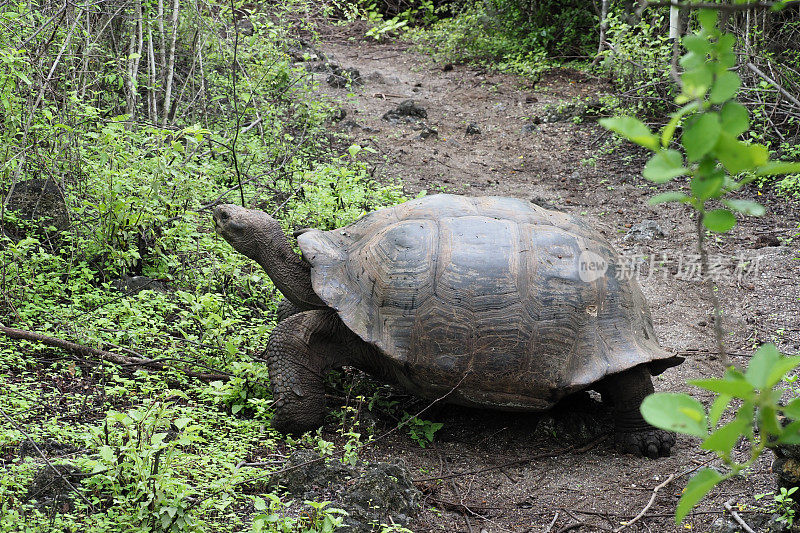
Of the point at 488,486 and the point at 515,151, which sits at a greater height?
the point at 515,151

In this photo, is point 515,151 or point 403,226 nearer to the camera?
point 403,226

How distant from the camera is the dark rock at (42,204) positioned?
202 inches

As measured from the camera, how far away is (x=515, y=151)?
9.22m

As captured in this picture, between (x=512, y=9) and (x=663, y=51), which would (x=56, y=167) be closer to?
(x=663, y=51)

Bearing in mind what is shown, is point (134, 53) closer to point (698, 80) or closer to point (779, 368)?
point (698, 80)

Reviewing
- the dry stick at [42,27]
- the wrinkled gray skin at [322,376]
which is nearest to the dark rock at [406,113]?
the dry stick at [42,27]

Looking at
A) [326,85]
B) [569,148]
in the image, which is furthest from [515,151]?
[326,85]

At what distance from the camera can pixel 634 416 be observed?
3.89 meters

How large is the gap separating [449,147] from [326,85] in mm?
2864

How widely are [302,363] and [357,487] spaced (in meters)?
1.07

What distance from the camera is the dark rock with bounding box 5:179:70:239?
513 cm

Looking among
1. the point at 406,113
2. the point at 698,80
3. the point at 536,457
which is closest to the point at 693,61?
the point at 698,80

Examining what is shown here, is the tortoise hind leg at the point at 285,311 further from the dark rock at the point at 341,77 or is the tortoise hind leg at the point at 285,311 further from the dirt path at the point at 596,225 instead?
the dark rock at the point at 341,77

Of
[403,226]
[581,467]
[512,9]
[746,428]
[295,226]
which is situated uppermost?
[512,9]
